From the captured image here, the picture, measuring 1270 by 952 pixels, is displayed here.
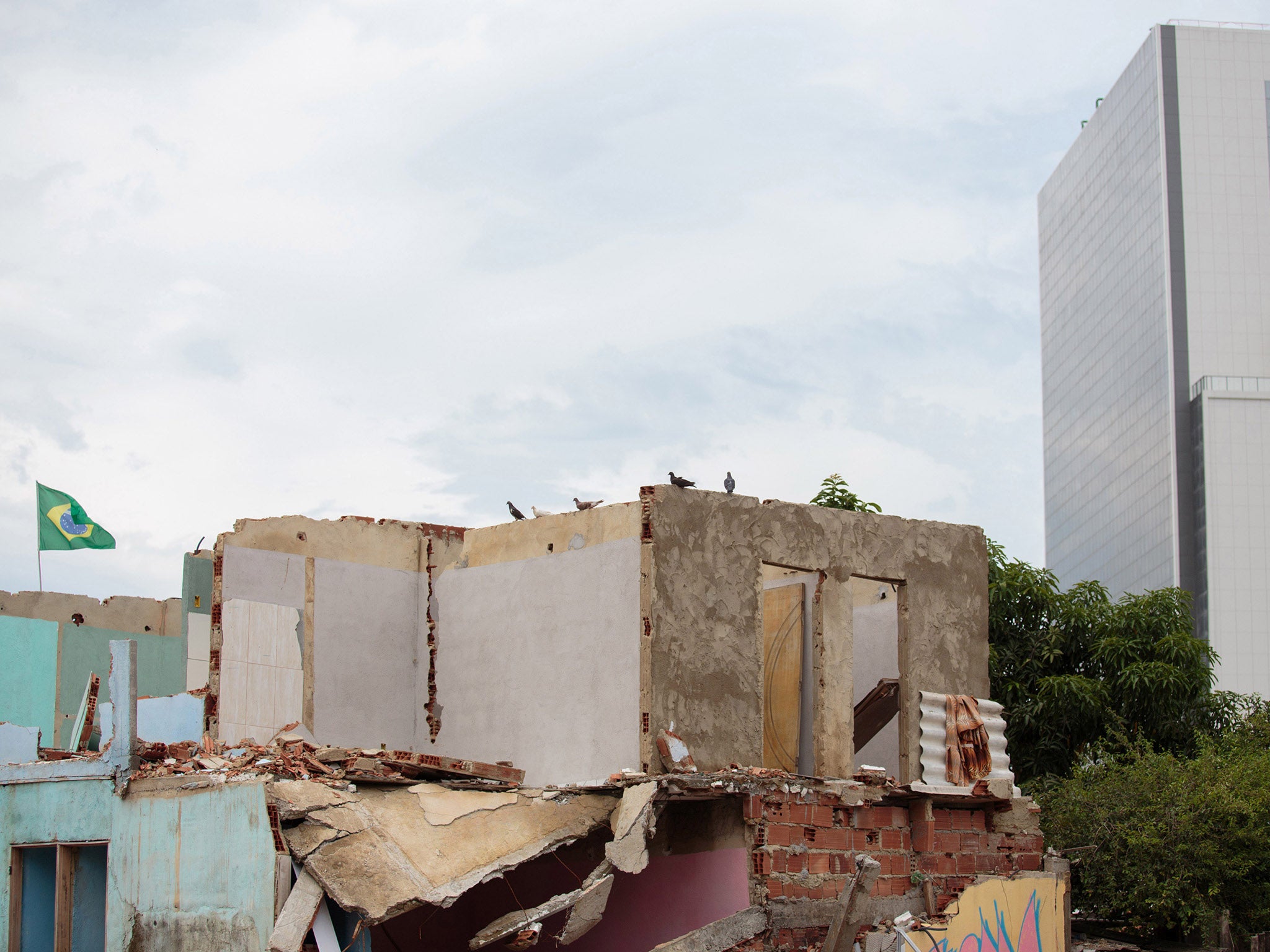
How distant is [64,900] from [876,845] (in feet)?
25.4

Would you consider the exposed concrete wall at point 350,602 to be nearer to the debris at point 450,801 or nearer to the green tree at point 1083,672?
the debris at point 450,801

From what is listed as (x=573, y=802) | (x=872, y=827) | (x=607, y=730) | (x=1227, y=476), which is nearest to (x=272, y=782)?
(x=573, y=802)

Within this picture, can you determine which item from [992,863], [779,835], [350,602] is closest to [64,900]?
[350,602]

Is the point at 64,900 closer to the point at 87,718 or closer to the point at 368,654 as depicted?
the point at 87,718

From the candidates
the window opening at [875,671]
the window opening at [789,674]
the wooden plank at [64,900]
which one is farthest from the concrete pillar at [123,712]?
the window opening at [875,671]

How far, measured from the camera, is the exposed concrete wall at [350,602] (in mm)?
16062

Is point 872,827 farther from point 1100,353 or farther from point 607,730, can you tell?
point 1100,353

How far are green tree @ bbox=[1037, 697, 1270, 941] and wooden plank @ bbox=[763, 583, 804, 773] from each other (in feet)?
19.8

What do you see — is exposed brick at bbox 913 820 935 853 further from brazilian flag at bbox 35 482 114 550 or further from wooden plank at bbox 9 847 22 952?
brazilian flag at bbox 35 482 114 550

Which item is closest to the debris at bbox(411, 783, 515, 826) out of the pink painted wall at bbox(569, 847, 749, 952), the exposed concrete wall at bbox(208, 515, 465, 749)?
the pink painted wall at bbox(569, 847, 749, 952)

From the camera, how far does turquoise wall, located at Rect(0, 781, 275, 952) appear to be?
11.6 meters

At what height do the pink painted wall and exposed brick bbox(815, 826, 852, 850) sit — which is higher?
exposed brick bbox(815, 826, 852, 850)

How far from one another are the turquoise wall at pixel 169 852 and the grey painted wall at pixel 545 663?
12.5 feet

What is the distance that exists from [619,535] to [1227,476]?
82.1 m
